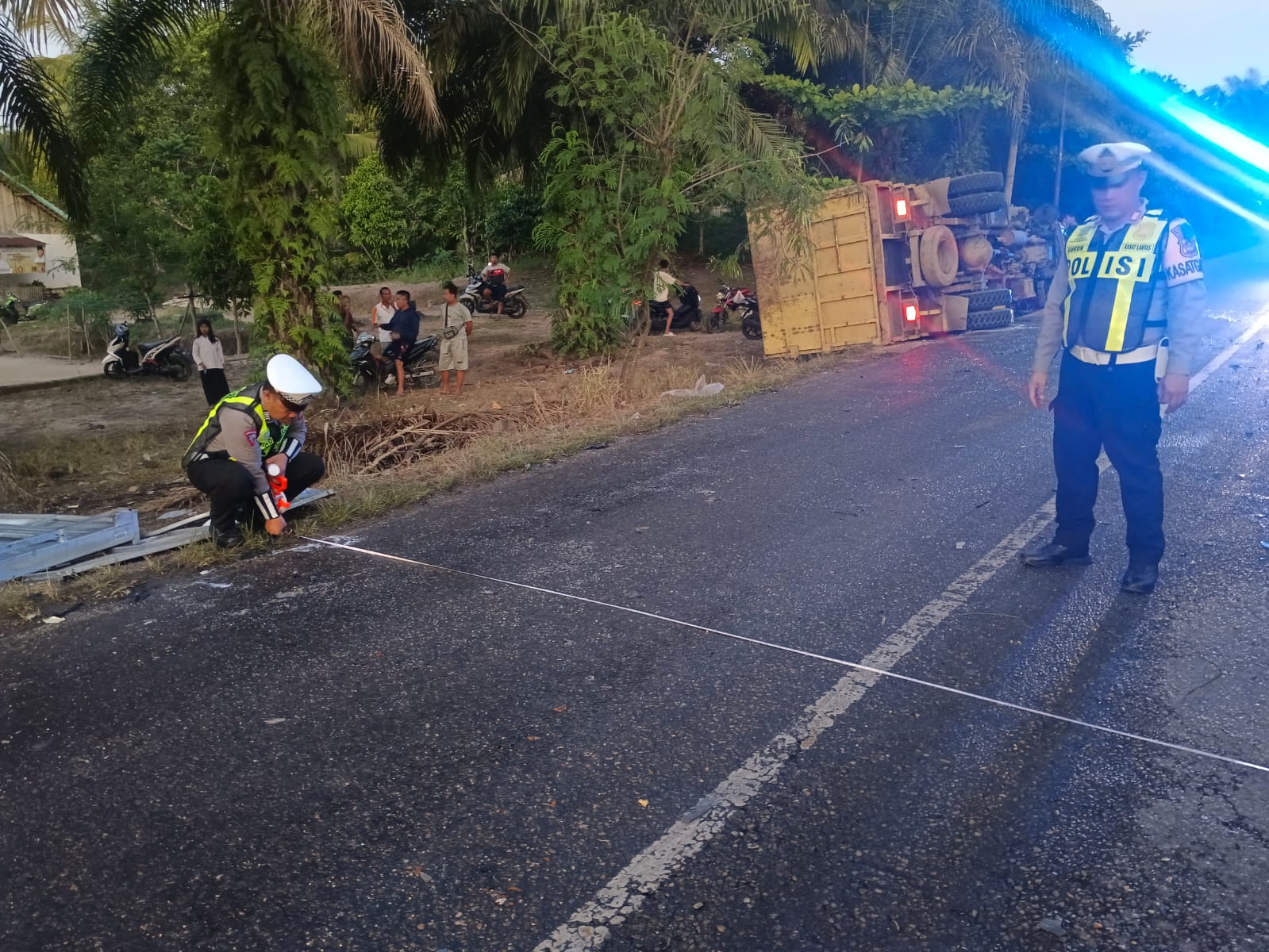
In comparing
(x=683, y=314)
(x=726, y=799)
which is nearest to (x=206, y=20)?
(x=683, y=314)

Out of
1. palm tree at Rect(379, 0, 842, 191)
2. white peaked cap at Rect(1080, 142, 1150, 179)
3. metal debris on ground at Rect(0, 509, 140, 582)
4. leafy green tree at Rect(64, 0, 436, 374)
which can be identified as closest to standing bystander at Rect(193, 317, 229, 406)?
leafy green tree at Rect(64, 0, 436, 374)

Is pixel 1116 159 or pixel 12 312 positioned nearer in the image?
pixel 1116 159

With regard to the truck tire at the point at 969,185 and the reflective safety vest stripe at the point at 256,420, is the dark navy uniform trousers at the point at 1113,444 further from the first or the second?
the truck tire at the point at 969,185

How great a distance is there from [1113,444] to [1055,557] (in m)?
0.61

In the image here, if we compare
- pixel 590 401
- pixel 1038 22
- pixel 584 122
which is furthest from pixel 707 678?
pixel 1038 22

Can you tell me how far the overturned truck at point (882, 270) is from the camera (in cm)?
1477

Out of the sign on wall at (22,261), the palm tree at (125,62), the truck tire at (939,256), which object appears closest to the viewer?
the palm tree at (125,62)

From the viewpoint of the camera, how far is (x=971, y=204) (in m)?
15.7

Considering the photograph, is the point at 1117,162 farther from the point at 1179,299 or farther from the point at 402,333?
the point at 402,333

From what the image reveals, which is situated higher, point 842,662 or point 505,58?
point 505,58

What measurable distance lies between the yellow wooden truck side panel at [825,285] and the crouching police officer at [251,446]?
9743mm

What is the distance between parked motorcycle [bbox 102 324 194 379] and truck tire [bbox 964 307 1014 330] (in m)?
12.4

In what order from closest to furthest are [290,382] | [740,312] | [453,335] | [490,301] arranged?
[290,382] → [453,335] → [740,312] → [490,301]

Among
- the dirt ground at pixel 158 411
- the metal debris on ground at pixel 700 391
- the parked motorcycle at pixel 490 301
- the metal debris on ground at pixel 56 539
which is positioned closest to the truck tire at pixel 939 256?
the dirt ground at pixel 158 411
